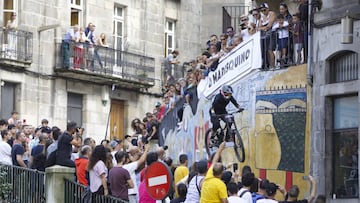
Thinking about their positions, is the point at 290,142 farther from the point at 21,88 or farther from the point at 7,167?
the point at 21,88

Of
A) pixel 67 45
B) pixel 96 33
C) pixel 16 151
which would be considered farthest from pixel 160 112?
pixel 16 151

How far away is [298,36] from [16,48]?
1690 cm

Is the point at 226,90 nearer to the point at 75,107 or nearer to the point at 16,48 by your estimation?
the point at 16,48

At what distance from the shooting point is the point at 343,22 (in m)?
30.5

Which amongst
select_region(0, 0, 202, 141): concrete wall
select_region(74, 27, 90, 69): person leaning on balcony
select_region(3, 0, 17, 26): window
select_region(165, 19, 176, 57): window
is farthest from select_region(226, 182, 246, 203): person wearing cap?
select_region(165, 19, 176, 57): window

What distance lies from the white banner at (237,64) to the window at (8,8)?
12.6 m

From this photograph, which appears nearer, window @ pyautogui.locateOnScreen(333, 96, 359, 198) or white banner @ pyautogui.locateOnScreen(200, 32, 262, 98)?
window @ pyautogui.locateOnScreen(333, 96, 359, 198)

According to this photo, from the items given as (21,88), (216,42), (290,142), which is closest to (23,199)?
(290,142)

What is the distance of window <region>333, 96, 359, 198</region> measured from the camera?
100 feet

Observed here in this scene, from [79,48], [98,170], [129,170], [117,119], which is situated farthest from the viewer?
[117,119]

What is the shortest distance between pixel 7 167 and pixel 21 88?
17438 mm

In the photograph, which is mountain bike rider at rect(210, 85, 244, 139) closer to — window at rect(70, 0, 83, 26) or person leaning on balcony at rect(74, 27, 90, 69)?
person leaning on balcony at rect(74, 27, 90, 69)

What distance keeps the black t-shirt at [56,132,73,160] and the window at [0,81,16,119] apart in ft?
61.7

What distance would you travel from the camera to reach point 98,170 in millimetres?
26734
